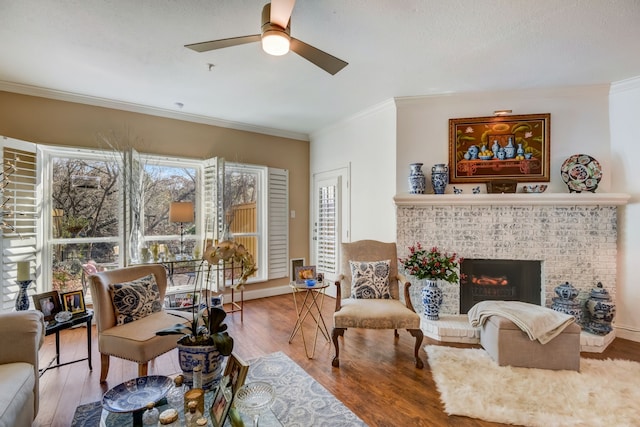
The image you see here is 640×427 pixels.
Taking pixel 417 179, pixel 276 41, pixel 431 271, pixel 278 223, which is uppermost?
pixel 276 41

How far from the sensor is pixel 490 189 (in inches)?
140

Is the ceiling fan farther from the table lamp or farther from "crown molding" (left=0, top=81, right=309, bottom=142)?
"crown molding" (left=0, top=81, right=309, bottom=142)

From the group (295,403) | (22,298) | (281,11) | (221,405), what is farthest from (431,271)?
(22,298)

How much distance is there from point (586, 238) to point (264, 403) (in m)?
3.82

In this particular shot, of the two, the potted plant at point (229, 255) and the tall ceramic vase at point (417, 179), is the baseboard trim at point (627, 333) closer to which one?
the tall ceramic vase at point (417, 179)

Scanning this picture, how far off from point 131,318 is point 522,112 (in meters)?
4.55

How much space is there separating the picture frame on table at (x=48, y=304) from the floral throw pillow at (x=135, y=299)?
2.00 ft

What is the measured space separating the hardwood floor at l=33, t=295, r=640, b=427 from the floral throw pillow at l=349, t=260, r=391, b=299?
19.5 inches

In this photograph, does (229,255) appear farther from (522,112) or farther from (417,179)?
(522,112)

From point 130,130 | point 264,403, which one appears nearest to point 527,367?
point 264,403

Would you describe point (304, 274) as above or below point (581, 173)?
below

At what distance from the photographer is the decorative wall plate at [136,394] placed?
138 cm

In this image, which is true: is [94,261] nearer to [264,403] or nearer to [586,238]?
[264,403]

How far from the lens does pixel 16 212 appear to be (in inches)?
116
